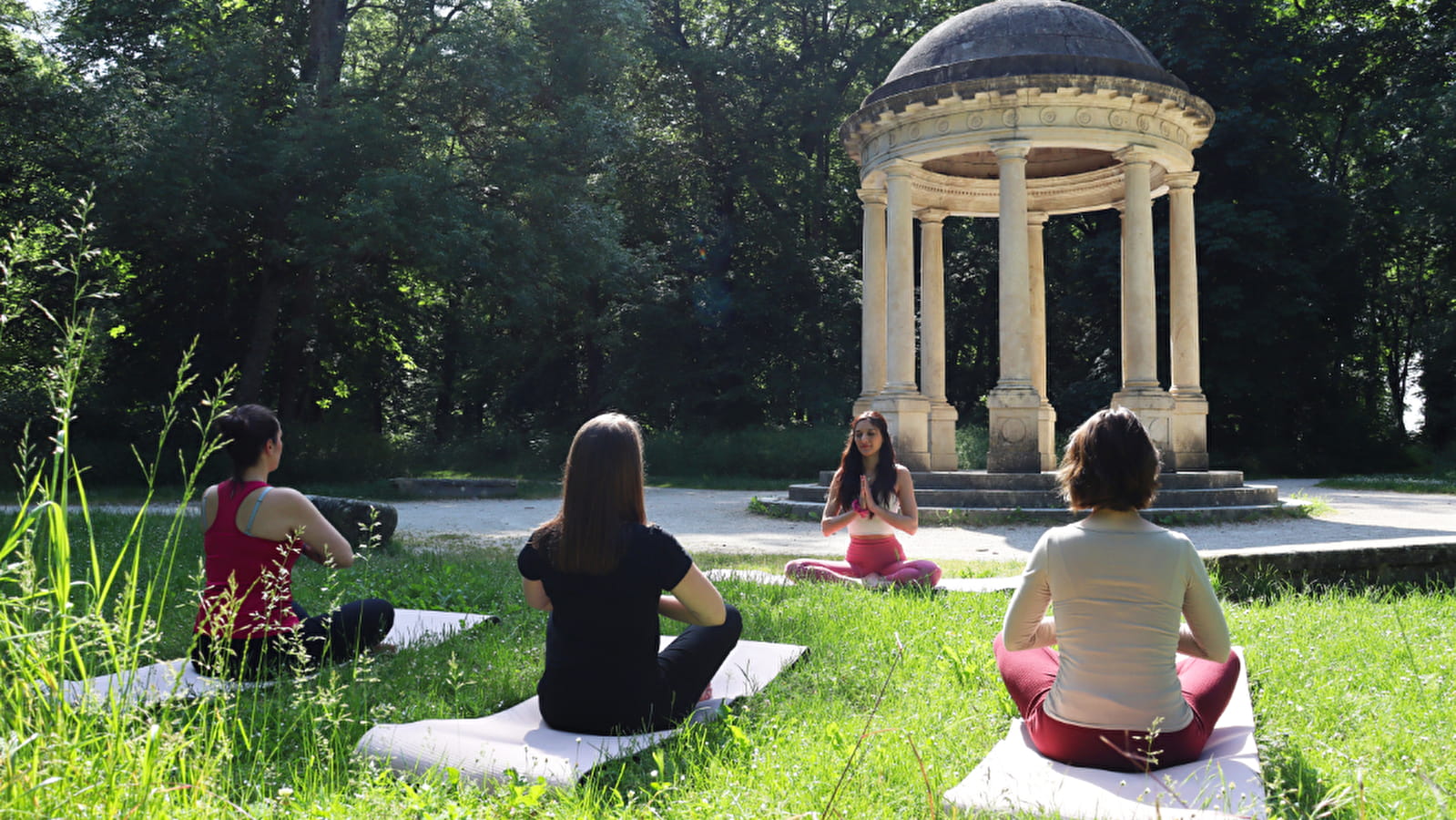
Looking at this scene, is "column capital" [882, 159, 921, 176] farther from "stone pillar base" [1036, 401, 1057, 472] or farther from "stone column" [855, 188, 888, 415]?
"stone pillar base" [1036, 401, 1057, 472]

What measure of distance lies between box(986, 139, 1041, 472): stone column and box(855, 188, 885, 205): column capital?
8.64 ft

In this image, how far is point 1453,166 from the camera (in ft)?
83.1

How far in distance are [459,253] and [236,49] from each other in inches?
241

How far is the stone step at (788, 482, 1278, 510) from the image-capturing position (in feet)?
48.8

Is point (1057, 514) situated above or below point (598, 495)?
below

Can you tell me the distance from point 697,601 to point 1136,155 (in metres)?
14.4

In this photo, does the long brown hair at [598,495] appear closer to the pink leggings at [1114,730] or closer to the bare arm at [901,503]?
the pink leggings at [1114,730]

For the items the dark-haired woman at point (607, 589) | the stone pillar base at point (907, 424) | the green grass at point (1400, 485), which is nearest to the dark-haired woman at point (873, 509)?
the dark-haired woman at point (607, 589)

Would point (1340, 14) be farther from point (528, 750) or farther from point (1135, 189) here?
point (528, 750)

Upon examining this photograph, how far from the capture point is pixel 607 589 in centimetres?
389

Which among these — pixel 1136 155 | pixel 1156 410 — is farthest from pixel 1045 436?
pixel 1136 155

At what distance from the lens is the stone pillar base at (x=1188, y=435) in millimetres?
16500

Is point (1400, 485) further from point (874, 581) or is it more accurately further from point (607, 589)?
point (607, 589)

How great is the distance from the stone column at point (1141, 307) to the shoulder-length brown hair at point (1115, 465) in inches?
530
